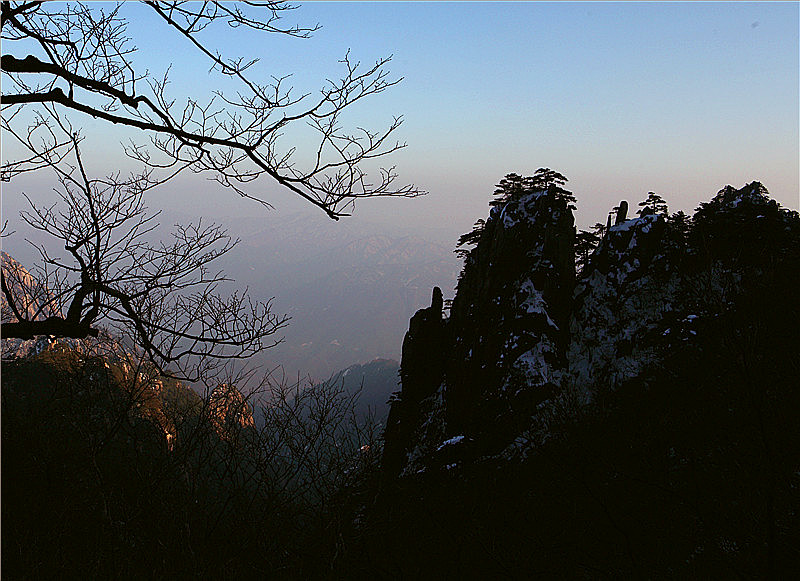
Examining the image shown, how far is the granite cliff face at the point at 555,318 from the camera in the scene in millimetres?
26031

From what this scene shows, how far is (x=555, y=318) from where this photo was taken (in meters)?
29.5

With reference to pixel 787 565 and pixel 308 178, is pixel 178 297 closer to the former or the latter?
pixel 308 178

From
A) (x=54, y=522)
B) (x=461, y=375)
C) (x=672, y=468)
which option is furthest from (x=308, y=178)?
(x=461, y=375)

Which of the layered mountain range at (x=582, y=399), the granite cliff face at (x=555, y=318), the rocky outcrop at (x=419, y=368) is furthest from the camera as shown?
the rocky outcrop at (x=419, y=368)

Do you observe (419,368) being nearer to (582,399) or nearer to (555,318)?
(555,318)

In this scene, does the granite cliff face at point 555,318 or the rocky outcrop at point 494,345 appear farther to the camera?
the rocky outcrop at point 494,345

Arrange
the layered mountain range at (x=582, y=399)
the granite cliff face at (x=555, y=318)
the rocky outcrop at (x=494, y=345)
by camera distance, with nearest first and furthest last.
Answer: the layered mountain range at (x=582, y=399) < the granite cliff face at (x=555, y=318) < the rocky outcrop at (x=494, y=345)

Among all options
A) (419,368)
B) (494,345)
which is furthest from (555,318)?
(419,368)

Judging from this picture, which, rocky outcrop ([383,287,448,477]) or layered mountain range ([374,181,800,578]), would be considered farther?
rocky outcrop ([383,287,448,477])

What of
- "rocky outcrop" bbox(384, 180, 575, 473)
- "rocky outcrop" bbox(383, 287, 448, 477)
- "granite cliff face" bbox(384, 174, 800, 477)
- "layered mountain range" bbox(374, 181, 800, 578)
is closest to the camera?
"layered mountain range" bbox(374, 181, 800, 578)

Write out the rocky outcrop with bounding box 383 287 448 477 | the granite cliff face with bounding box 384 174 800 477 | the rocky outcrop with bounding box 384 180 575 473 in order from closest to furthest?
the granite cliff face with bounding box 384 174 800 477, the rocky outcrop with bounding box 384 180 575 473, the rocky outcrop with bounding box 383 287 448 477

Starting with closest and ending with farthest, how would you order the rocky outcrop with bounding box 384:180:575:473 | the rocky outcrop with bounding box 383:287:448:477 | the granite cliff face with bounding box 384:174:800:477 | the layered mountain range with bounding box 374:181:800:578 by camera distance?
the layered mountain range with bounding box 374:181:800:578 < the granite cliff face with bounding box 384:174:800:477 < the rocky outcrop with bounding box 384:180:575:473 < the rocky outcrop with bounding box 383:287:448:477

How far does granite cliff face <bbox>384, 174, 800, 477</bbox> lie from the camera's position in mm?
26031

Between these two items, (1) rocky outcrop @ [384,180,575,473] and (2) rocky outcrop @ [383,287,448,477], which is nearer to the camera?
(1) rocky outcrop @ [384,180,575,473]
